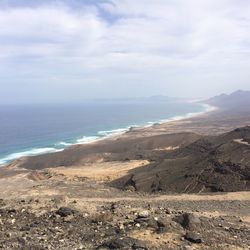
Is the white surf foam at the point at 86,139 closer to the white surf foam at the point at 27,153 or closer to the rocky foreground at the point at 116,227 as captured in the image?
the white surf foam at the point at 27,153

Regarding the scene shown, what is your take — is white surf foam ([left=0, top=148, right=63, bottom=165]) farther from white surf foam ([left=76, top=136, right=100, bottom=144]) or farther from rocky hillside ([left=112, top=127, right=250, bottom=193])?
rocky hillside ([left=112, top=127, right=250, bottom=193])

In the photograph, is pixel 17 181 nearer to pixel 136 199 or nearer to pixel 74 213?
pixel 136 199

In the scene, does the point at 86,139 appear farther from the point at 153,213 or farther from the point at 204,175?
the point at 153,213

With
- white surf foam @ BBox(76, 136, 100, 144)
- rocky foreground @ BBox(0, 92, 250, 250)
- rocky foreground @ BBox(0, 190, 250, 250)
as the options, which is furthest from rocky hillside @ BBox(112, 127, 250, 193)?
white surf foam @ BBox(76, 136, 100, 144)

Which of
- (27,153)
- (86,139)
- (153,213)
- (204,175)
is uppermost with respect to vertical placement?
(153,213)

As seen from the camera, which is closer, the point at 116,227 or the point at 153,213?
the point at 116,227

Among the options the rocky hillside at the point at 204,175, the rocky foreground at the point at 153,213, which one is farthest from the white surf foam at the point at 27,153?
the rocky hillside at the point at 204,175

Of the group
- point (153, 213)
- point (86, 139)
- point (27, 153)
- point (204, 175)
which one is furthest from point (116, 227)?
point (86, 139)

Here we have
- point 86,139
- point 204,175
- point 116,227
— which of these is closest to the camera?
point 116,227

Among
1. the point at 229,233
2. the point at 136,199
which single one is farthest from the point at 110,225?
the point at 136,199

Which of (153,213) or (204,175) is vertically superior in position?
(153,213)

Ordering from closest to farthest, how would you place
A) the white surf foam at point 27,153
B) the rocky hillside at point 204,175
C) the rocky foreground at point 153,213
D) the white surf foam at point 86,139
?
the rocky foreground at point 153,213 → the rocky hillside at point 204,175 → the white surf foam at point 27,153 → the white surf foam at point 86,139
